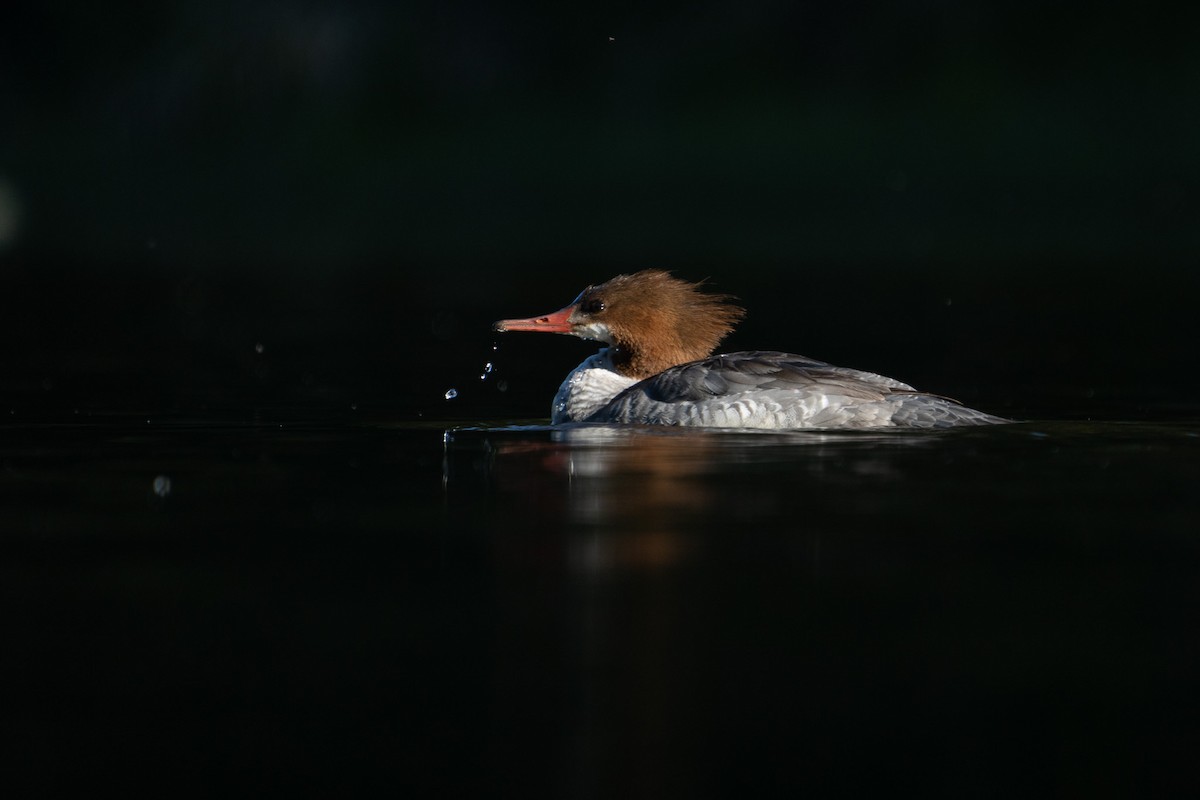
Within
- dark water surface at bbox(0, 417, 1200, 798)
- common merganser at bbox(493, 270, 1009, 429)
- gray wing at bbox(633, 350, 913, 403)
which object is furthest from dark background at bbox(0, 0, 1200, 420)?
dark water surface at bbox(0, 417, 1200, 798)

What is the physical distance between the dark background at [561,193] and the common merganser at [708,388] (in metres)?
0.83

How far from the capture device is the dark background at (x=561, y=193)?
15.5m

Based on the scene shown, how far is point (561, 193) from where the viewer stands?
148 ft

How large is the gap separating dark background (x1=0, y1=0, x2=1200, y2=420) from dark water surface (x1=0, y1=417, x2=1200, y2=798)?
141 inches

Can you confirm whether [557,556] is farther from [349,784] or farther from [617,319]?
[617,319]

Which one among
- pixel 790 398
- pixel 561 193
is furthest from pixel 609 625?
pixel 561 193

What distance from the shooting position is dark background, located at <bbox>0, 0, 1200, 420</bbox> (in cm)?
1552

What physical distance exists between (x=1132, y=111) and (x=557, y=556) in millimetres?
43099

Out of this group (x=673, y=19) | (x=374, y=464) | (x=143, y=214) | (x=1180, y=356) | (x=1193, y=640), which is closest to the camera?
(x=1193, y=640)

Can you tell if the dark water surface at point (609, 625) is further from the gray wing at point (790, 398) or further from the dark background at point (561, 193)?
the dark background at point (561, 193)

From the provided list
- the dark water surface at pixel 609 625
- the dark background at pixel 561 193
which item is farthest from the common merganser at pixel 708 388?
the dark water surface at pixel 609 625

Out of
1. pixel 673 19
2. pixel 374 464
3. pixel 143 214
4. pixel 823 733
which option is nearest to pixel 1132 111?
pixel 673 19

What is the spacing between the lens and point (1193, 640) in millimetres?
5664

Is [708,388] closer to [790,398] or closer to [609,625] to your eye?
[790,398]
